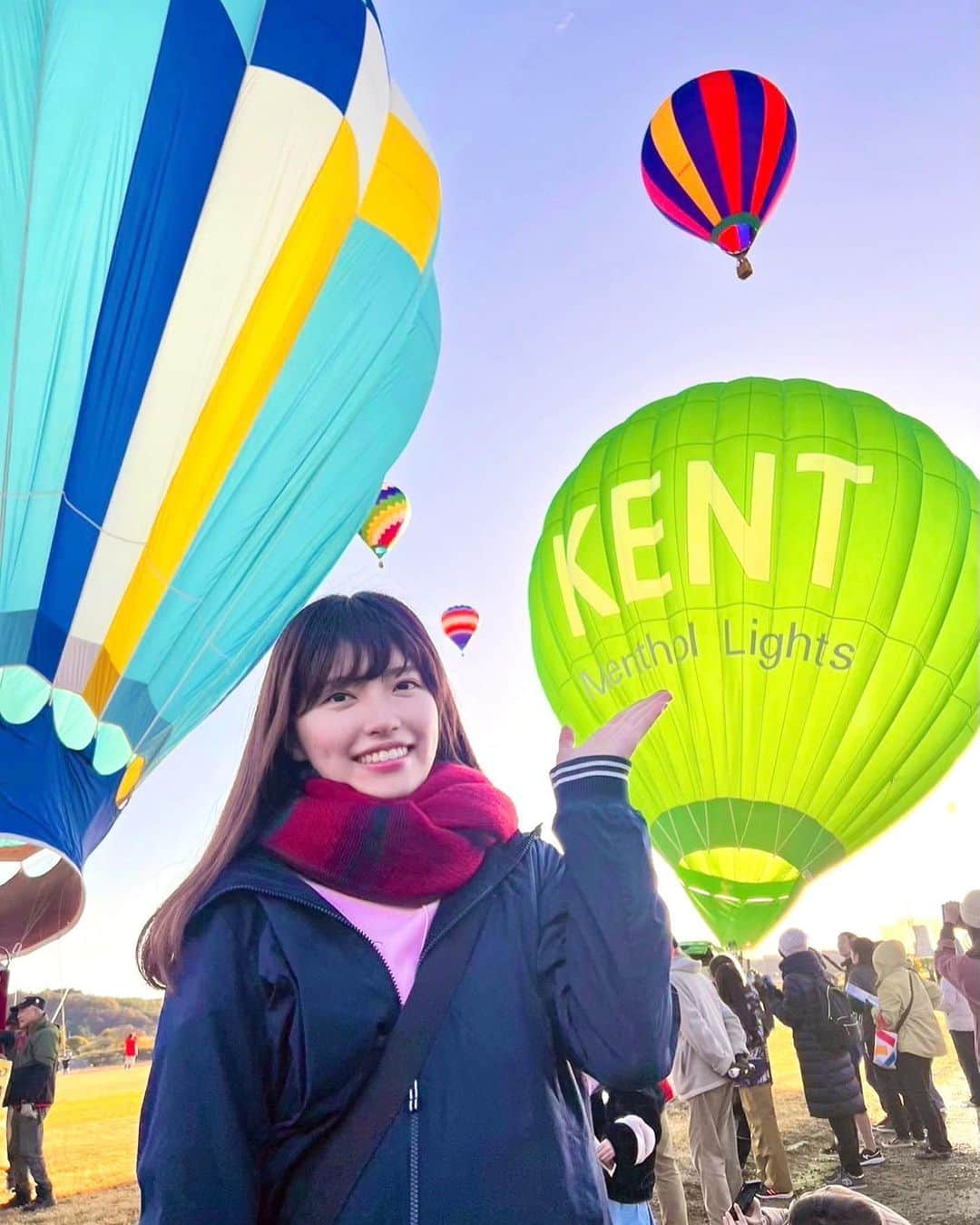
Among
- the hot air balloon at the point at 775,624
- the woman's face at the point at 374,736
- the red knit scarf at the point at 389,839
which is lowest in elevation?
the red knit scarf at the point at 389,839

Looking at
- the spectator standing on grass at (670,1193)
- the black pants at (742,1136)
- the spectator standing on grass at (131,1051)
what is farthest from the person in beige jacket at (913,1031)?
the spectator standing on grass at (131,1051)

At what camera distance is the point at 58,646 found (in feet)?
18.4

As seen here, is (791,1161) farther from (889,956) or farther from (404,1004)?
(404,1004)

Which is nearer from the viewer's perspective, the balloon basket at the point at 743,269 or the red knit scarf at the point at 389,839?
the red knit scarf at the point at 389,839

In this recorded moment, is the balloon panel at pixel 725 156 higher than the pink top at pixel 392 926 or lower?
higher

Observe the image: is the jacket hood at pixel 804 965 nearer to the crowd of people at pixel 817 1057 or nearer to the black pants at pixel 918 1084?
the crowd of people at pixel 817 1057

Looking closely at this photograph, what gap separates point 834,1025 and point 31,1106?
504 cm

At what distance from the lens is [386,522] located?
14008mm

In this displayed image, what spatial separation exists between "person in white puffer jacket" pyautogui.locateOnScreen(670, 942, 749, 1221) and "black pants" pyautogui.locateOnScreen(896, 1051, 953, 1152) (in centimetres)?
182

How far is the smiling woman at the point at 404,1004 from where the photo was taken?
1298 mm

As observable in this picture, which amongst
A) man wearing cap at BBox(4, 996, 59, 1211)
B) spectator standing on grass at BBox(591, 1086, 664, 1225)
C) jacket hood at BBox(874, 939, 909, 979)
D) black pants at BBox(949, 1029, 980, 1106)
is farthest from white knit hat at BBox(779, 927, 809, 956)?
spectator standing on grass at BBox(591, 1086, 664, 1225)

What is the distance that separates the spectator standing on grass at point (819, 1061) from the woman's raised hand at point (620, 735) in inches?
208

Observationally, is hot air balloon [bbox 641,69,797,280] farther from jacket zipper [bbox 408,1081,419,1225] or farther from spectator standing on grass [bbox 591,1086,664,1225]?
jacket zipper [bbox 408,1081,419,1225]

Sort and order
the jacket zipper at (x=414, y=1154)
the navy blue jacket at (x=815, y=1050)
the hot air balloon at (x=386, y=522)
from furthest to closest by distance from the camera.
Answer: the hot air balloon at (x=386, y=522), the navy blue jacket at (x=815, y=1050), the jacket zipper at (x=414, y=1154)
